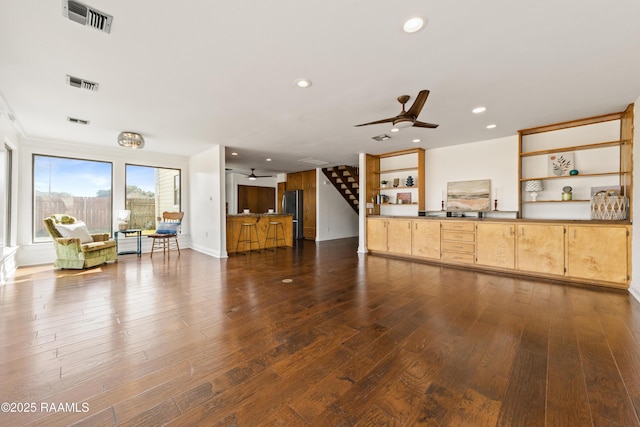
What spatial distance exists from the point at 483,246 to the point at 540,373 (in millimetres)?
3393

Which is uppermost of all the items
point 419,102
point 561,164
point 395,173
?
point 419,102

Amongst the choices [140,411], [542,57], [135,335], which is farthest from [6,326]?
[542,57]

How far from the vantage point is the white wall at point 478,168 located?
Answer: 504 centimetres

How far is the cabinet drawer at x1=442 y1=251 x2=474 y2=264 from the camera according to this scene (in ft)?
16.1

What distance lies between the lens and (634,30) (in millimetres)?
2043

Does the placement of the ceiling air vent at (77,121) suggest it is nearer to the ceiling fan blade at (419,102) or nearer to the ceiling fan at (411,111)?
the ceiling fan at (411,111)

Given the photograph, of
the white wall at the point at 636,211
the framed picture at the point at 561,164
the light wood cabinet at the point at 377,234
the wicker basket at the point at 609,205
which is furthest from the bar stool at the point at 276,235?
the white wall at the point at 636,211

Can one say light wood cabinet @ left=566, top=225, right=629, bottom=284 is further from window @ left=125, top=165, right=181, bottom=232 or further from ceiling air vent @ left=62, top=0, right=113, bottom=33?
window @ left=125, top=165, right=181, bottom=232

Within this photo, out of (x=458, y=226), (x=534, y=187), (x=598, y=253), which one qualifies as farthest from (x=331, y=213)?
(x=598, y=253)

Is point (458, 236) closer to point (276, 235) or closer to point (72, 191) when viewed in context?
point (276, 235)

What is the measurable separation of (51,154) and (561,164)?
32.8 ft

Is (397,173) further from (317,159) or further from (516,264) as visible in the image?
(516,264)

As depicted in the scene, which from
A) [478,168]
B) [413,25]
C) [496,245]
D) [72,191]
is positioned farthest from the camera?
[72,191]

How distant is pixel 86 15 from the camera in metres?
1.87
